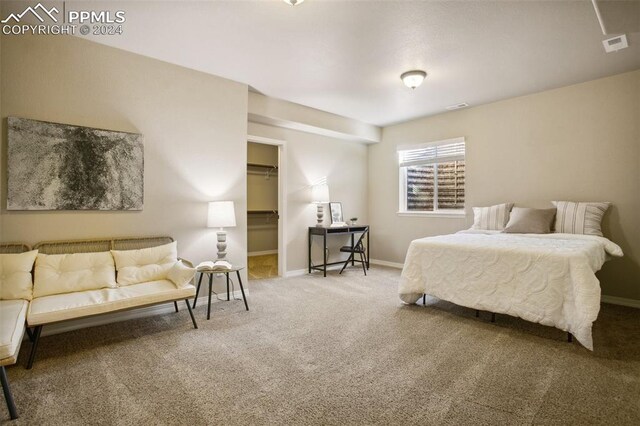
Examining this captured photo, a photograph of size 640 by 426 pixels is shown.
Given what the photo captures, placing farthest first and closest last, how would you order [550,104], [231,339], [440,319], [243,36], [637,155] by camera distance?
[550,104]
[637,155]
[440,319]
[243,36]
[231,339]

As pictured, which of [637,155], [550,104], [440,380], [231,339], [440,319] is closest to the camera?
[440,380]

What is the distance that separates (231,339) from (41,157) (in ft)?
7.37

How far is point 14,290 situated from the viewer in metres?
2.42

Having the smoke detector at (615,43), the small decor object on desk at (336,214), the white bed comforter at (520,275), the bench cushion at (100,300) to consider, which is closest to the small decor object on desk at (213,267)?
the bench cushion at (100,300)

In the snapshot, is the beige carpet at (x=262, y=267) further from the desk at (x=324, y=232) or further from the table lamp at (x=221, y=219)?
the table lamp at (x=221, y=219)

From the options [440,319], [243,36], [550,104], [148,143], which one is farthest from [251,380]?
[550,104]

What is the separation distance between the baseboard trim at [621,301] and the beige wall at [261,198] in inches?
231

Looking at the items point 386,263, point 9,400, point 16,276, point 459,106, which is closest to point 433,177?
point 459,106

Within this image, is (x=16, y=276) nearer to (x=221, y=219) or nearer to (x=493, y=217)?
(x=221, y=219)

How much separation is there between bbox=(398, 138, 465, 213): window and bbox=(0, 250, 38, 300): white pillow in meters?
5.16

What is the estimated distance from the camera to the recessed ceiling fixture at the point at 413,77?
144 inches

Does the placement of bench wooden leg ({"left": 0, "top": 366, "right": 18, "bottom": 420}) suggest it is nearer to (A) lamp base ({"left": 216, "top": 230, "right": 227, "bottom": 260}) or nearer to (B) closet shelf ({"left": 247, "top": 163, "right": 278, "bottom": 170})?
(A) lamp base ({"left": 216, "top": 230, "right": 227, "bottom": 260})

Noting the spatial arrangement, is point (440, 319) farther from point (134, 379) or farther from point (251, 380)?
point (134, 379)

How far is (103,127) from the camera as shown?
313 cm
